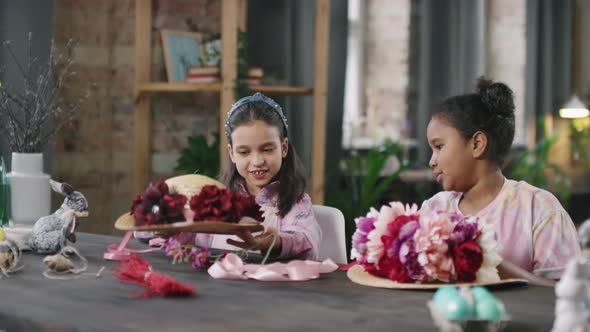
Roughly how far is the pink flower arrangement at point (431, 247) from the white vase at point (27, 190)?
119 cm

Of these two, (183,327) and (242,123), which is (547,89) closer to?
(242,123)

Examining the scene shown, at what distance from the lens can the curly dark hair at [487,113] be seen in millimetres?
2219

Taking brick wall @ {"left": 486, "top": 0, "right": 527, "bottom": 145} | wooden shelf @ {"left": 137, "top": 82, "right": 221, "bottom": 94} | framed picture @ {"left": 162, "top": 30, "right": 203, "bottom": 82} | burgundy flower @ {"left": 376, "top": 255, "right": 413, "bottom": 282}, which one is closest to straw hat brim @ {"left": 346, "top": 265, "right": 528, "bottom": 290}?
burgundy flower @ {"left": 376, "top": 255, "right": 413, "bottom": 282}

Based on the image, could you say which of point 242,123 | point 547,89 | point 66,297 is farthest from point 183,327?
point 547,89

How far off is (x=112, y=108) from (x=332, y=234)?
217 centimetres

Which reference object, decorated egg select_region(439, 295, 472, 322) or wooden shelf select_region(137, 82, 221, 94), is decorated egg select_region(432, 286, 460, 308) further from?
wooden shelf select_region(137, 82, 221, 94)

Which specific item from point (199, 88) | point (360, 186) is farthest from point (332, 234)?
point (360, 186)

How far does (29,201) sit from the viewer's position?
2.51m

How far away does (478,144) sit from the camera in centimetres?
221

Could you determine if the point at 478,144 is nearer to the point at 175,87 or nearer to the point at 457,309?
the point at 457,309

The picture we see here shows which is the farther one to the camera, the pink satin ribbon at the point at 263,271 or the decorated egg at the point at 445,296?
the pink satin ribbon at the point at 263,271

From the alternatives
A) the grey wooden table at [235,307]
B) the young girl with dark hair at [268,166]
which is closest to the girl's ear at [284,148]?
the young girl with dark hair at [268,166]

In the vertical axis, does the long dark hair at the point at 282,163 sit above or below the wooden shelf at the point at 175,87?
below

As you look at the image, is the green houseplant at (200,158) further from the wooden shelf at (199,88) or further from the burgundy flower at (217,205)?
the burgundy flower at (217,205)
